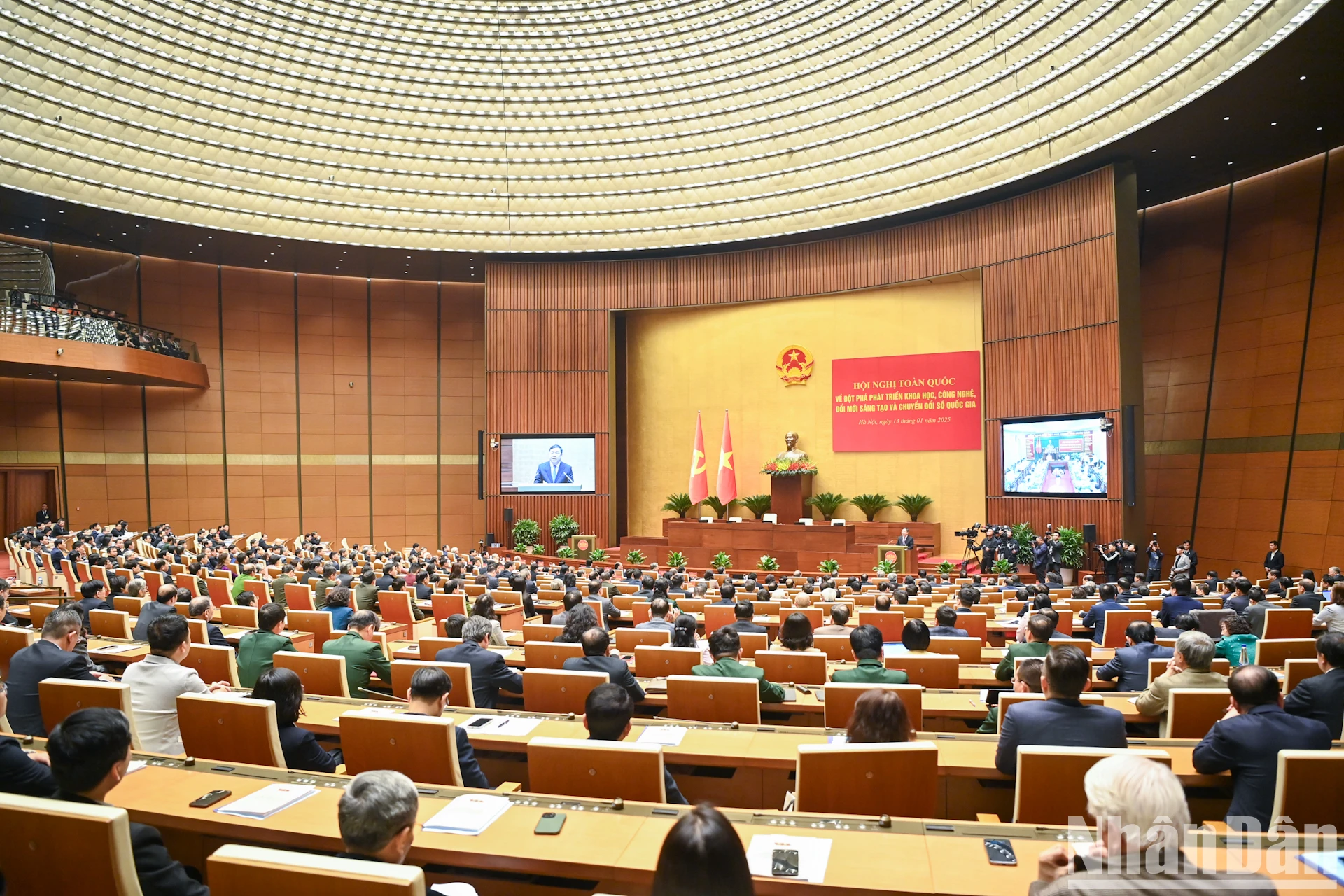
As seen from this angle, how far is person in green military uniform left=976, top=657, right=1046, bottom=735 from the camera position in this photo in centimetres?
354

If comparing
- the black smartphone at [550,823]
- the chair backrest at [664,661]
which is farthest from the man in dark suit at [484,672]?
the black smartphone at [550,823]

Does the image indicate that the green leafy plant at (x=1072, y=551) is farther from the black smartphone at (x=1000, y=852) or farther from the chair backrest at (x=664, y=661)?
the black smartphone at (x=1000, y=852)

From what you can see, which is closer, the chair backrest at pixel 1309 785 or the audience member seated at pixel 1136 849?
the audience member seated at pixel 1136 849

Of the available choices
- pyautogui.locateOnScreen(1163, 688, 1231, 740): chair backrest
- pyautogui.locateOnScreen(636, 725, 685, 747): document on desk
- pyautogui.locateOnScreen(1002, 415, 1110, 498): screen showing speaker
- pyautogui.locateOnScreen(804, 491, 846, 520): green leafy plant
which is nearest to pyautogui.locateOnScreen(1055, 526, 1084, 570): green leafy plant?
pyautogui.locateOnScreen(1002, 415, 1110, 498): screen showing speaker

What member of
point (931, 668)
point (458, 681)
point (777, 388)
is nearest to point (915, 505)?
point (777, 388)

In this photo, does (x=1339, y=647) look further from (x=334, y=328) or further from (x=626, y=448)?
(x=334, y=328)

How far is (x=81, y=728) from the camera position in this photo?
224cm

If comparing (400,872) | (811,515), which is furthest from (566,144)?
(400,872)

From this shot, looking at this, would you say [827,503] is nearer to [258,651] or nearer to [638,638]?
[638,638]

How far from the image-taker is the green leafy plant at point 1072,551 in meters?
13.3

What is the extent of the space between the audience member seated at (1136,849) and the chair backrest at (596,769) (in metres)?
1.24

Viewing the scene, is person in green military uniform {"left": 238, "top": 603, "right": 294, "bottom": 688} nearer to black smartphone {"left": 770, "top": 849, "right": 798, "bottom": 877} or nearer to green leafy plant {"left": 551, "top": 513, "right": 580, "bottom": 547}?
black smartphone {"left": 770, "top": 849, "right": 798, "bottom": 877}

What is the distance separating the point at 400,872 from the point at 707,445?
18.5m

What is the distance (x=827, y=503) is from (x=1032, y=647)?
13.3 meters
